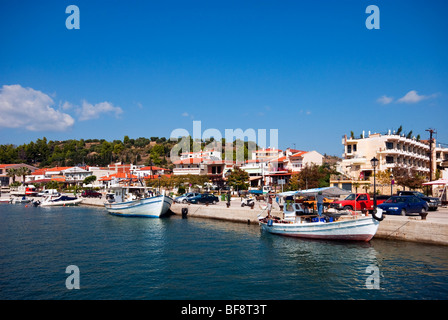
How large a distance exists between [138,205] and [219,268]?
86.8 ft

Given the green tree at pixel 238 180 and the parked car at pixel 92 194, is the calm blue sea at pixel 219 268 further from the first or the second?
the parked car at pixel 92 194

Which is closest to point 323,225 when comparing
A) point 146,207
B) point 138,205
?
point 146,207

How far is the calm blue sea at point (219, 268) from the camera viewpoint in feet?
45.7

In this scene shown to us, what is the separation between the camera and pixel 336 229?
2252 centimetres

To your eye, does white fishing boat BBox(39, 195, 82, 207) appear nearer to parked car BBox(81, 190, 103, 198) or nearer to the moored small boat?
parked car BBox(81, 190, 103, 198)

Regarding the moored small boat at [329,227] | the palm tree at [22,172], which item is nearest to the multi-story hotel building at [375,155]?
the moored small boat at [329,227]

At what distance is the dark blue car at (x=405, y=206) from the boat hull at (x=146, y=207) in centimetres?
2407

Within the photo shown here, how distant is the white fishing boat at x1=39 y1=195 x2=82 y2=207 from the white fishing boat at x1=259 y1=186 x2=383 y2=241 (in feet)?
163

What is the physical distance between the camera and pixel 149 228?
3206cm

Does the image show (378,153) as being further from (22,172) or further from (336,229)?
(22,172)
